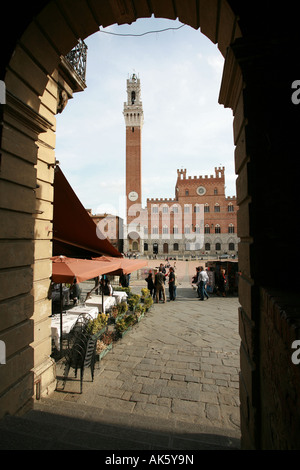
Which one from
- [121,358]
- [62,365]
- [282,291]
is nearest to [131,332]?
[121,358]

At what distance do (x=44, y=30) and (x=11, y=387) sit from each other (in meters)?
3.94

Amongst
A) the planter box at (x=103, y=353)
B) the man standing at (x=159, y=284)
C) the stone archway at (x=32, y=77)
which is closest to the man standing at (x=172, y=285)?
the man standing at (x=159, y=284)

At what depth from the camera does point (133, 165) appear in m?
51.6

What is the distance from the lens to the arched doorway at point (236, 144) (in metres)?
2.00

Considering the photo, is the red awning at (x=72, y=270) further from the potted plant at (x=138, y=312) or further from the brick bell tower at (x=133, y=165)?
the brick bell tower at (x=133, y=165)

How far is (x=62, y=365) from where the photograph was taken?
479 centimetres

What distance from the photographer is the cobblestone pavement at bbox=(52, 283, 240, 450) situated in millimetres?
3246

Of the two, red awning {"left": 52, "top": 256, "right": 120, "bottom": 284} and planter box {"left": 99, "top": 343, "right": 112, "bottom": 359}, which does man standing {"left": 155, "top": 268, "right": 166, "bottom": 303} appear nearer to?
planter box {"left": 99, "top": 343, "right": 112, "bottom": 359}

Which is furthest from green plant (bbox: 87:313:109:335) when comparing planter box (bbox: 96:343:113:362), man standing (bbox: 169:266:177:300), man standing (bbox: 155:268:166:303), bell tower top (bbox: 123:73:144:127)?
bell tower top (bbox: 123:73:144:127)

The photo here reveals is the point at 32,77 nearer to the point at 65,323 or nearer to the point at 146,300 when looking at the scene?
the point at 65,323

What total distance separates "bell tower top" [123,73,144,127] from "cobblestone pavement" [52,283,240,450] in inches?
2124

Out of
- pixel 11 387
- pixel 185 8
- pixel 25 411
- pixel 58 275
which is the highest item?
pixel 185 8

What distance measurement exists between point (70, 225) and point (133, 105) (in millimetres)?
57503

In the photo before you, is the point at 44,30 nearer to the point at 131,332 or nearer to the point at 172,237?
the point at 131,332
